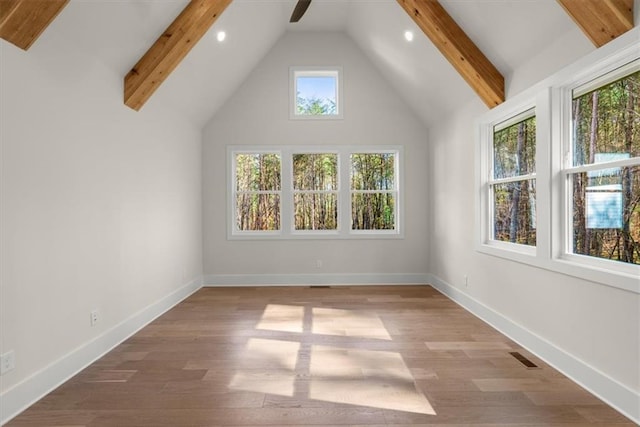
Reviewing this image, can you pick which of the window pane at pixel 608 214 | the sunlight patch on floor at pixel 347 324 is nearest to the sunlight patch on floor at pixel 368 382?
the sunlight patch on floor at pixel 347 324

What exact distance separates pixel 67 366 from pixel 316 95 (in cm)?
463

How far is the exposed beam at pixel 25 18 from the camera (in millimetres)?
1981

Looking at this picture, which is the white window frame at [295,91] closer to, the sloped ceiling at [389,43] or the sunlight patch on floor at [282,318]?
the sloped ceiling at [389,43]

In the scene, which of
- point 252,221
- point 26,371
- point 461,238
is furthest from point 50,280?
point 461,238

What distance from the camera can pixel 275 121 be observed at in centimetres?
560

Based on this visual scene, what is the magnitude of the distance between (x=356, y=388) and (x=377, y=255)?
132 inches

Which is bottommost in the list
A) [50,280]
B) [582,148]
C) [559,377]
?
[559,377]

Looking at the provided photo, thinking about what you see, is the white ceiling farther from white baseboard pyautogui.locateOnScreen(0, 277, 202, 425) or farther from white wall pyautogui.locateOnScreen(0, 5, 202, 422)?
white baseboard pyautogui.locateOnScreen(0, 277, 202, 425)

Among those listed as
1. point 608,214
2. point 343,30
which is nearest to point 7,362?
point 608,214

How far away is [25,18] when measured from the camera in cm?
204

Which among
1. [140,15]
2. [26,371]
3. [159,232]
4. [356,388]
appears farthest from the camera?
[159,232]

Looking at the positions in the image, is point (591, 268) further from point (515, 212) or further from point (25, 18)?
point (25, 18)

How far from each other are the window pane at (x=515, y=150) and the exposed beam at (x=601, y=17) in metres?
1.00

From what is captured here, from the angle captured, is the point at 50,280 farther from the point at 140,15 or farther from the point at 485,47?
the point at 485,47
